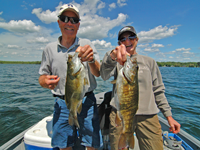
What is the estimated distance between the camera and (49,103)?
11.8 metres

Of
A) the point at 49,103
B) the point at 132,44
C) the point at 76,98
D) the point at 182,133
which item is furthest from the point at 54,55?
the point at 49,103

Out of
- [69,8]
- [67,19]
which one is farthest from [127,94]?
[69,8]

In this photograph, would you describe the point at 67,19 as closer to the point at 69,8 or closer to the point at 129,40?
the point at 69,8

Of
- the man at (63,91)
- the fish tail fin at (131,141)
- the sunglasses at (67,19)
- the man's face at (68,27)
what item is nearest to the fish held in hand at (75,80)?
the man at (63,91)

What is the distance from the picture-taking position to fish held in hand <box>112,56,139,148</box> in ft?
6.50

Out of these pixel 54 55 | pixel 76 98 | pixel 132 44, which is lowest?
pixel 76 98

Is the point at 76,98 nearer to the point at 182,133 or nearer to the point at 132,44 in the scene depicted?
the point at 132,44

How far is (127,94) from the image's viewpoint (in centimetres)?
204

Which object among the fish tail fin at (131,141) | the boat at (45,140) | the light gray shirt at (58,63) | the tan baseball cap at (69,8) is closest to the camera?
the fish tail fin at (131,141)

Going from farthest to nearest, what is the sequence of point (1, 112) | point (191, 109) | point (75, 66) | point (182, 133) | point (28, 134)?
point (191, 109) → point (1, 112) → point (182, 133) → point (28, 134) → point (75, 66)

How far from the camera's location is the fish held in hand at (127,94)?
6.50 feet

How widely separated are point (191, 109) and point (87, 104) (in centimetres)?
1215

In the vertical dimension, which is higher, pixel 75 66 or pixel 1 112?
pixel 75 66

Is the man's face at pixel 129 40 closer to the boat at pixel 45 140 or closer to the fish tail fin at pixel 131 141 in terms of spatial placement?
the boat at pixel 45 140
